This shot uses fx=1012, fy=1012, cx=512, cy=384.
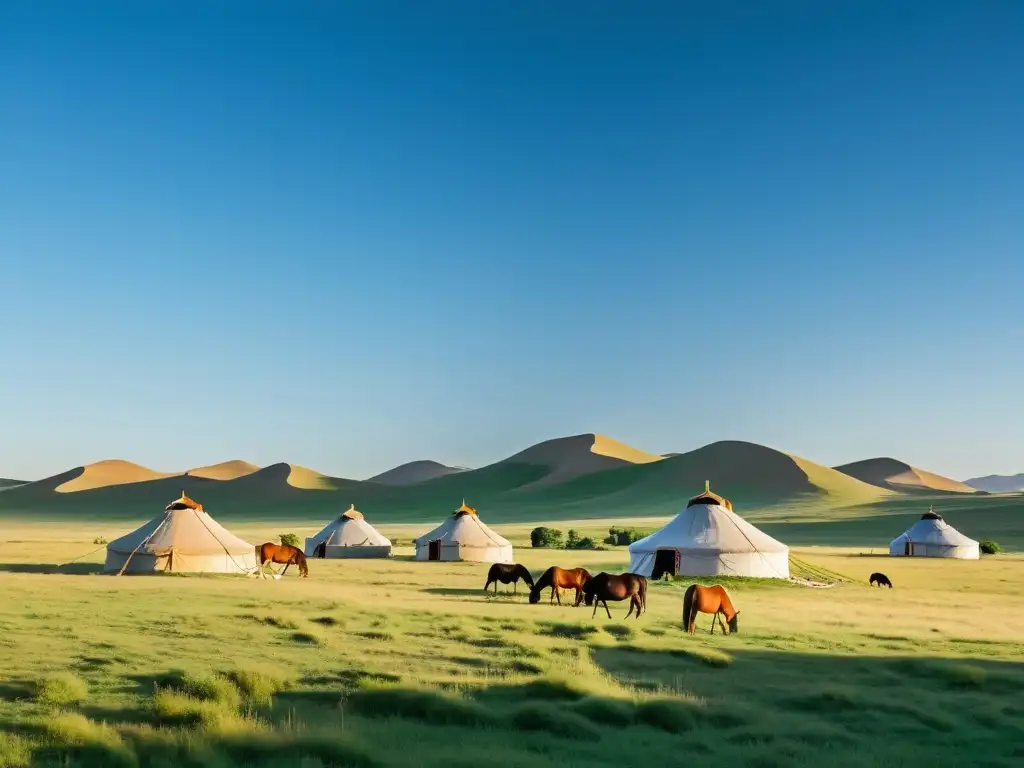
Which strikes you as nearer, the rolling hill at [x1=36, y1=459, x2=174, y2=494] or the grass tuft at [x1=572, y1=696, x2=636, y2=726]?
the grass tuft at [x1=572, y1=696, x2=636, y2=726]

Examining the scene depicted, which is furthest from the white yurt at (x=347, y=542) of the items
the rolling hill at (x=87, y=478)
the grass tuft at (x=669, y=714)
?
the rolling hill at (x=87, y=478)

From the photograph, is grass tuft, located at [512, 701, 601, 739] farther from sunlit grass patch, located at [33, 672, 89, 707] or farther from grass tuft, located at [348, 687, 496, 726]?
sunlit grass patch, located at [33, 672, 89, 707]

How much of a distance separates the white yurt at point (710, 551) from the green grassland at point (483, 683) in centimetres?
685

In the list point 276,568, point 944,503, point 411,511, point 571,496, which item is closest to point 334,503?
point 411,511

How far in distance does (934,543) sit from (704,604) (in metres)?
42.1

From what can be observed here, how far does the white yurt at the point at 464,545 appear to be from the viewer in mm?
48719

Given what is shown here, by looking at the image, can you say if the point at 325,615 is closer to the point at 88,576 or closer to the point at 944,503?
the point at 88,576

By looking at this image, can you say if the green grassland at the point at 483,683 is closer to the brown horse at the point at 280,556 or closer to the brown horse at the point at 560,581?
the brown horse at the point at 560,581

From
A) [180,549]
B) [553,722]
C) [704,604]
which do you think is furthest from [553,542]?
[553,722]

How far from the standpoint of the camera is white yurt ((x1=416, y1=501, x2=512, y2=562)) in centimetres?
4872

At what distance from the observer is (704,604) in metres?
20.3

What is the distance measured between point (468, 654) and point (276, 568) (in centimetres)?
2500

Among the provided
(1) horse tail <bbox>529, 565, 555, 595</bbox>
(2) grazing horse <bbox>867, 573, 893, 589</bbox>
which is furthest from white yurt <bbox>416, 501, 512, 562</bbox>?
(1) horse tail <bbox>529, 565, 555, 595</bbox>

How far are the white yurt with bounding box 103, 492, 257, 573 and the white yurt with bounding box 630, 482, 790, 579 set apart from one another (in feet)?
47.6
